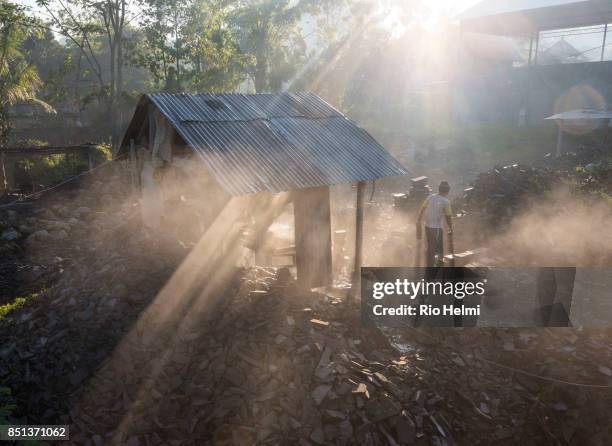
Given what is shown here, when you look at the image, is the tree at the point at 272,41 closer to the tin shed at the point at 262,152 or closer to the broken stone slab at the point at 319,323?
the tin shed at the point at 262,152

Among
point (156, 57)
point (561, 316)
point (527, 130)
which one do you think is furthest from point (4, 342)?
point (527, 130)

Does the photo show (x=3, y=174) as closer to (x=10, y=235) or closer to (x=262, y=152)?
(x=10, y=235)

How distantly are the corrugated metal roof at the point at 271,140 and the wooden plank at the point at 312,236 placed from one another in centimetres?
81

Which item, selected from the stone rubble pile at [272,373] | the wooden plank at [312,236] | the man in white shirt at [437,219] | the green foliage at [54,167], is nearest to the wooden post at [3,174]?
the green foliage at [54,167]

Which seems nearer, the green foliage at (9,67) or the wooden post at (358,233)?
the wooden post at (358,233)

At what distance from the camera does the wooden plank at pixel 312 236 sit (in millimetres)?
9570

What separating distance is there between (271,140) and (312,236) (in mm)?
2259

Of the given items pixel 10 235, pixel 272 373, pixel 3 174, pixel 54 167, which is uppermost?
pixel 54 167

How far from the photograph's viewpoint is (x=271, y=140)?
9266mm

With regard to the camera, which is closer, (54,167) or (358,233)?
(358,233)

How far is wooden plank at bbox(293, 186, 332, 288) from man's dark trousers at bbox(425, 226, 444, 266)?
7.31 feet

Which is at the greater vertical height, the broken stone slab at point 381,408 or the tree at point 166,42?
the tree at point 166,42

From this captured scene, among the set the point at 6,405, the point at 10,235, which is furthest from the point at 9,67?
the point at 6,405

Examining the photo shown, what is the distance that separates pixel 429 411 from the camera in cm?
596
